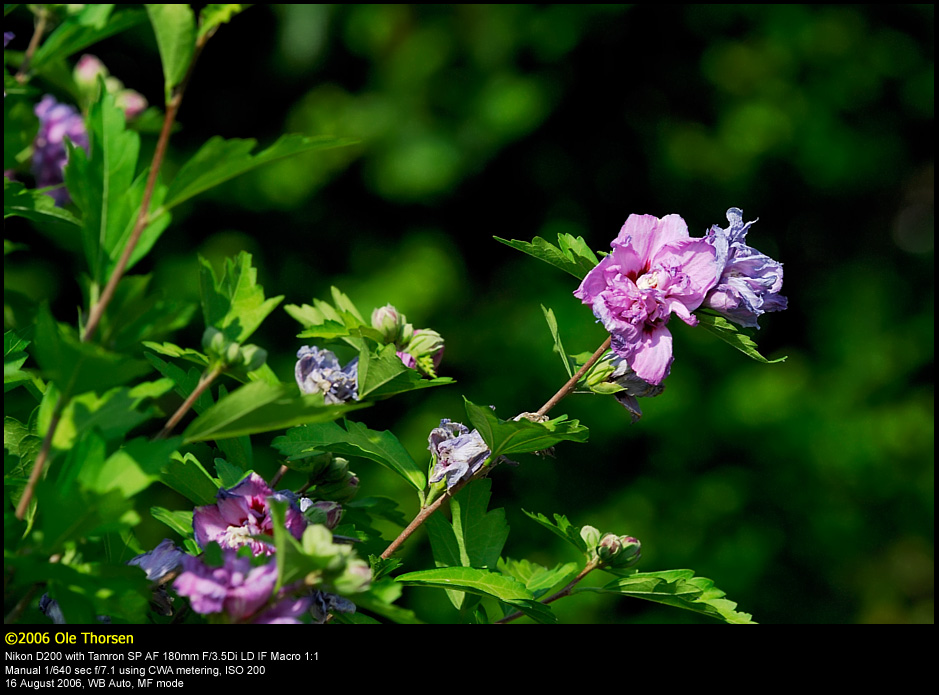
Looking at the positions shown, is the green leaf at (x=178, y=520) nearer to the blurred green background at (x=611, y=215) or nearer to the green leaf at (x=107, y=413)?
the green leaf at (x=107, y=413)

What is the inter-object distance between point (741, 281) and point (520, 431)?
19cm

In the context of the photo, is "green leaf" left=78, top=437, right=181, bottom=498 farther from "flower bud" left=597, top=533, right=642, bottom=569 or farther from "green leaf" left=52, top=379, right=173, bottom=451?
"flower bud" left=597, top=533, right=642, bottom=569

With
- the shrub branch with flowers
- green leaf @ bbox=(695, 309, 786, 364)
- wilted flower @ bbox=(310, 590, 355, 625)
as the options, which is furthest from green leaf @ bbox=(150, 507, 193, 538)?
green leaf @ bbox=(695, 309, 786, 364)

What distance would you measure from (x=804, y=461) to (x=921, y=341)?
54 cm

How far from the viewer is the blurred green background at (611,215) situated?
2492 millimetres

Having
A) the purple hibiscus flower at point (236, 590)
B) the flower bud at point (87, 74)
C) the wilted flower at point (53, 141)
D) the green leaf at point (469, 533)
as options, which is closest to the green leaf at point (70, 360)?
the purple hibiscus flower at point (236, 590)

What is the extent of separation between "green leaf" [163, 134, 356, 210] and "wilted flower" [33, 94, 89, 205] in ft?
2.57

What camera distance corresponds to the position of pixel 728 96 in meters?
2.69

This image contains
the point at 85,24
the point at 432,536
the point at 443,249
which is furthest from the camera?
the point at 443,249

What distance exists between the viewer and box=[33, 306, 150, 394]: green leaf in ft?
1.40

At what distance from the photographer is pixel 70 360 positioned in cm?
43

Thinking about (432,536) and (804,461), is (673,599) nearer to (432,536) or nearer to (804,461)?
(432,536)

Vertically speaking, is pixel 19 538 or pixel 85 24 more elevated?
pixel 85 24
